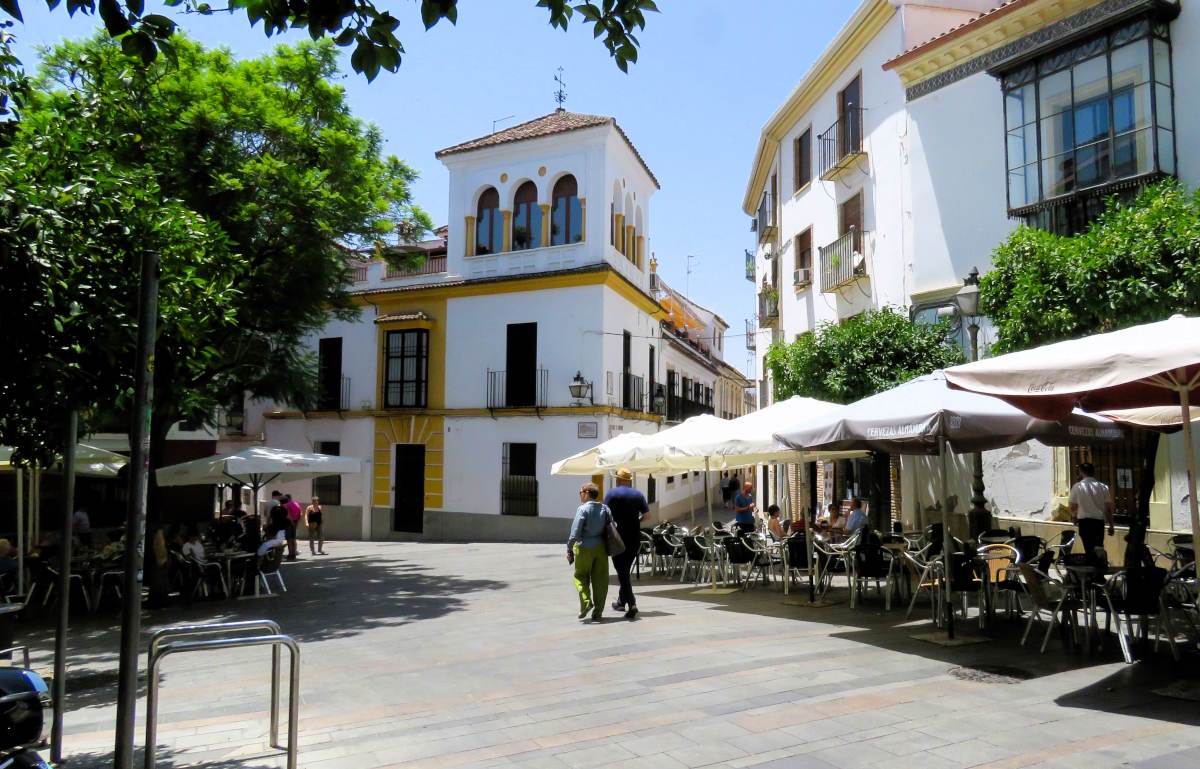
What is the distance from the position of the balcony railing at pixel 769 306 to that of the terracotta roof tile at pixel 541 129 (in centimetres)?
595

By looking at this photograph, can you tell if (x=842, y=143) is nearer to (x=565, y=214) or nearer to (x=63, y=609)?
(x=565, y=214)

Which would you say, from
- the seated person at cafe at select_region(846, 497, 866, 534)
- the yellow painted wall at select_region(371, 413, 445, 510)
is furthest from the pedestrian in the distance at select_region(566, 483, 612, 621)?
the yellow painted wall at select_region(371, 413, 445, 510)

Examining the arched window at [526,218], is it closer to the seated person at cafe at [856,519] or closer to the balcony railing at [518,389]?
the balcony railing at [518,389]

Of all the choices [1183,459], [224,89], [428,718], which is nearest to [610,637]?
[428,718]

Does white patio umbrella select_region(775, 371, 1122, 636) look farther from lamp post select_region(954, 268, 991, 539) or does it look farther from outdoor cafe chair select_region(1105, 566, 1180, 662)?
lamp post select_region(954, 268, 991, 539)

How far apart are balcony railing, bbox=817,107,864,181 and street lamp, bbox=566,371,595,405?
26.8ft

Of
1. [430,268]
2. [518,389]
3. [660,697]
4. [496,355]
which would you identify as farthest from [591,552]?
[430,268]

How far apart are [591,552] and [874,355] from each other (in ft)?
26.8

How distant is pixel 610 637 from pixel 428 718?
300cm

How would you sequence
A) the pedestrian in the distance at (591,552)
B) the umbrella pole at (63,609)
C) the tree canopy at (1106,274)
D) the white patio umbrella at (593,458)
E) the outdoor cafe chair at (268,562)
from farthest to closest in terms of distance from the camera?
1. the white patio umbrella at (593,458)
2. the outdoor cafe chair at (268,562)
3. the tree canopy at (1106,274)
4. the pedestrian in the distance at (591,552)
5. the umbrella pole at (63,609)

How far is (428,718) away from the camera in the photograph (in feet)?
18.8

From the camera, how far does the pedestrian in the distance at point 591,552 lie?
937cm

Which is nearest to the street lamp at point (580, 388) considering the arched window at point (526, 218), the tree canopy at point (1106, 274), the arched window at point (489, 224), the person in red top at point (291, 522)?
the arched window at point (526, 218)

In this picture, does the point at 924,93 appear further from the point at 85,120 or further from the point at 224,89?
the point at 85,120
